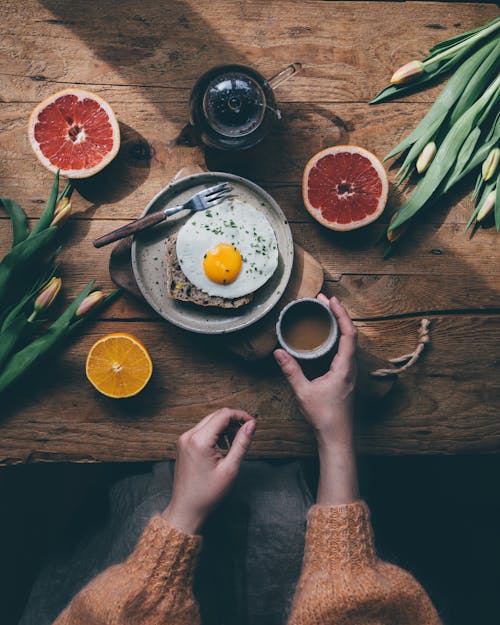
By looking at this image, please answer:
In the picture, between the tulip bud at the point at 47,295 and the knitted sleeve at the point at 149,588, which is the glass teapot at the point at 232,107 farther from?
the knitted sleeve at the point at 149,588

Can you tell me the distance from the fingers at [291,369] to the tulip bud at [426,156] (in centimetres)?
77

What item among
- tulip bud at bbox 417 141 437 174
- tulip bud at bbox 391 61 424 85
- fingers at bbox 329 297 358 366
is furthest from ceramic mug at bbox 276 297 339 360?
tulip bud at bbox 391 61 424 85

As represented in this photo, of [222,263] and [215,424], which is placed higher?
[222,263]

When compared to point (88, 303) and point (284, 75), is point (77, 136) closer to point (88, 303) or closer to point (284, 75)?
point (88, 303)

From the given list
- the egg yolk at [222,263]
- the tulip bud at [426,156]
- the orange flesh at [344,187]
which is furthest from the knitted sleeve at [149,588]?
the tulip bud at [426,156]

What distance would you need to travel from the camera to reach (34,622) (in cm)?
174

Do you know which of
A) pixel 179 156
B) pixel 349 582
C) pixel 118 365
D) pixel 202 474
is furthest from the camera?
pixel 179 156

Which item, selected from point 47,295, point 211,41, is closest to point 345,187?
point 211,41

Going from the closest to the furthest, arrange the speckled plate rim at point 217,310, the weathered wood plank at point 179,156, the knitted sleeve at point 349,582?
the knitted sleeve at point 349,582
the speckled plate rim at point 217,310
the weathered wood plank at point 179,156

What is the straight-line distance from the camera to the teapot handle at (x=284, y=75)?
1.66m

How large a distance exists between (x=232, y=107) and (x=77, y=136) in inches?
20.5

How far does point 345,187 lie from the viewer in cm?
168

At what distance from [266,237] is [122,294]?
1.74 feet

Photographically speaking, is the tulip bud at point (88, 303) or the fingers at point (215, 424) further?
the tulip bud at point (88, 303)
